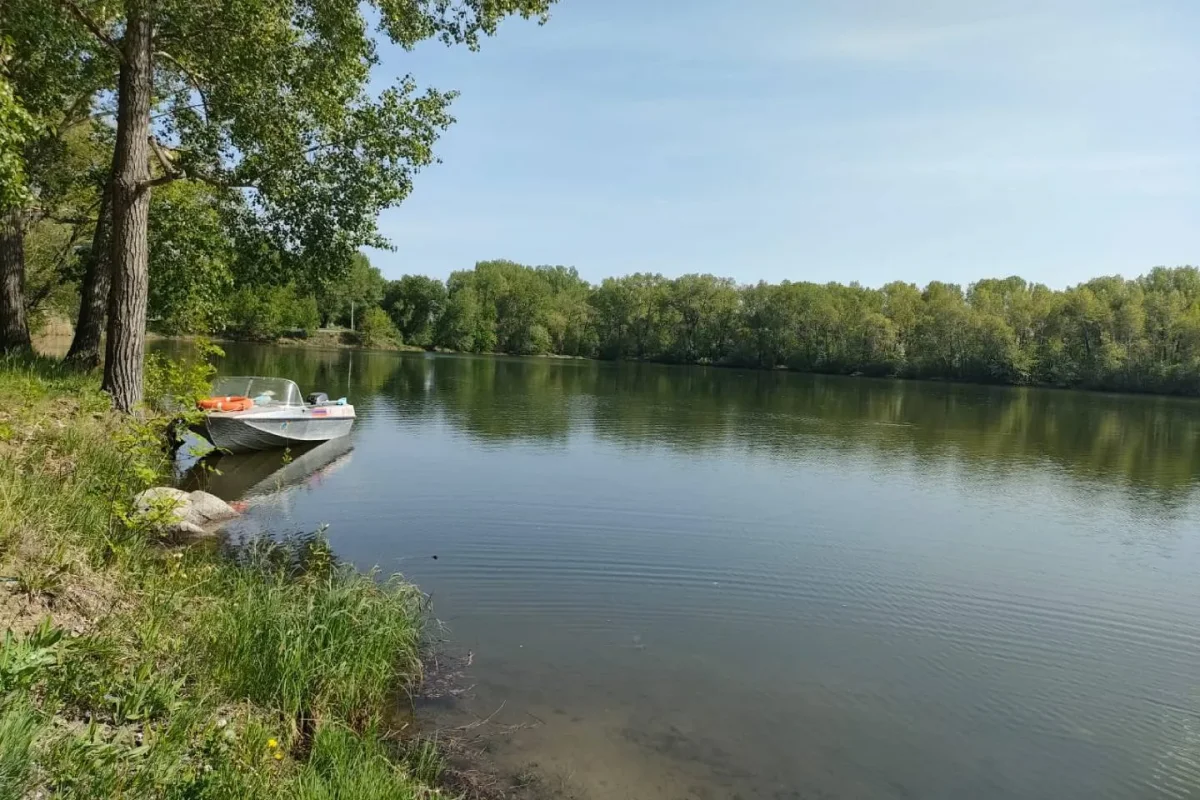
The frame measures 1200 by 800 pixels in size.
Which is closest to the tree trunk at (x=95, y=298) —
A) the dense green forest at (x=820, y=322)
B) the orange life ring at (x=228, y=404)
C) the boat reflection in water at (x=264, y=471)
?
the orange life ring at (x=228, y=404)

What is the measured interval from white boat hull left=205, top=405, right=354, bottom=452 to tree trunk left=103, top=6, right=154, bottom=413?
15.9ft

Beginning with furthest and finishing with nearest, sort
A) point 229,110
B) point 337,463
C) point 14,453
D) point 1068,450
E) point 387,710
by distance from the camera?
point 1068,450 < point 337,463 < point 229,110 < point 14,453 < point 387,710

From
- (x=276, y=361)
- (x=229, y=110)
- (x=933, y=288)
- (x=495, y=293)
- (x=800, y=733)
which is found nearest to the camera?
(x=800, y=733)

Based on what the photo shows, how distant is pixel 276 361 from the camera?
56594 millimetres

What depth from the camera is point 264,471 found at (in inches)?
674

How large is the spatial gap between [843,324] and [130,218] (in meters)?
95.5

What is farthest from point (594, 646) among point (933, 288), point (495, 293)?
point (495, 293)

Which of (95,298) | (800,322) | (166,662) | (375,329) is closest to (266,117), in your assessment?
(95,298)

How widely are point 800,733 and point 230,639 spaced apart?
4916mm

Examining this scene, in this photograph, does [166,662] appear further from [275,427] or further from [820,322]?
[820,322]

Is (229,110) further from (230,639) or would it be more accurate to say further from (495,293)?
(495,293)

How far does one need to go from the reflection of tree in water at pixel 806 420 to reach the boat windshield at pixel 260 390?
665 cm

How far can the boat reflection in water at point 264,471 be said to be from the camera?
48.6 ft

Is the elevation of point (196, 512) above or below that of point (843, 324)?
below
